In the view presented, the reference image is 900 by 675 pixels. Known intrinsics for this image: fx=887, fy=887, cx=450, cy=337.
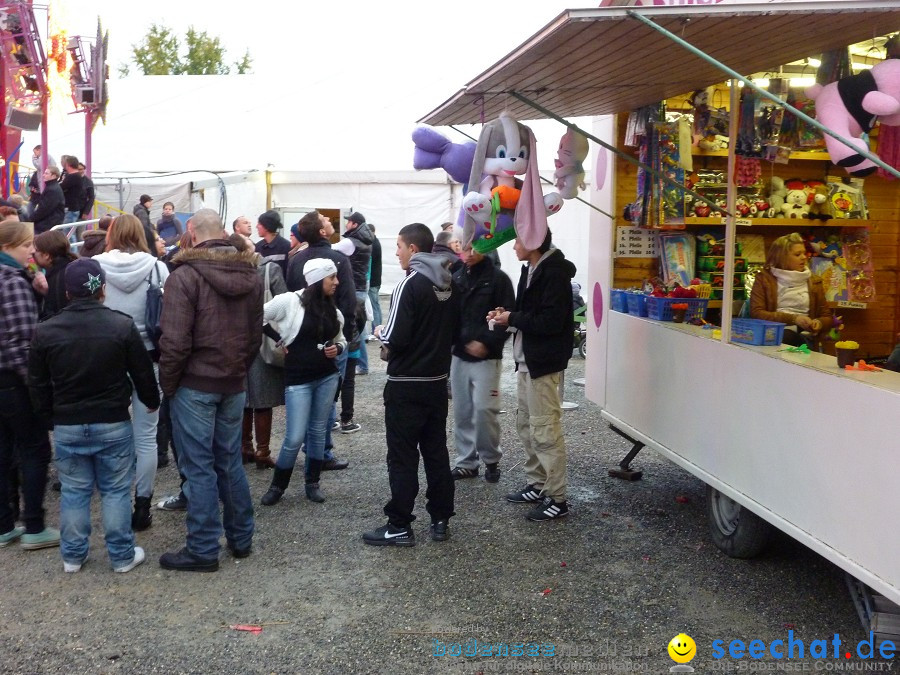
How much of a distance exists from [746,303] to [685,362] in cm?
82

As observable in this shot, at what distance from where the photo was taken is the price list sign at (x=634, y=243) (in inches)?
238

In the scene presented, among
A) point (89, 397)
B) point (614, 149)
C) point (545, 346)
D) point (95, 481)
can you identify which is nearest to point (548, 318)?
point (545, 346)

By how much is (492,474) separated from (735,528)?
6.43 feet

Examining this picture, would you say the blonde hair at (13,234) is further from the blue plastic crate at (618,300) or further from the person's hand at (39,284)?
the blue plastic crate at (618,300)

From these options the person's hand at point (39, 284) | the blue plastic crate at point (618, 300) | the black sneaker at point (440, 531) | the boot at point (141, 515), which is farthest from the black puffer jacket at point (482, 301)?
the person's hand at point (39, 284)

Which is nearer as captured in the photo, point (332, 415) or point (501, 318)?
point (501, 318)

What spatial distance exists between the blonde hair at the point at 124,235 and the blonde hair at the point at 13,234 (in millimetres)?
436

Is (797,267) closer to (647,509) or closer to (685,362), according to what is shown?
(685,362)

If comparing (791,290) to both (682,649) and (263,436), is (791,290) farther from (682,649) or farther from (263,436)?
(263,436)

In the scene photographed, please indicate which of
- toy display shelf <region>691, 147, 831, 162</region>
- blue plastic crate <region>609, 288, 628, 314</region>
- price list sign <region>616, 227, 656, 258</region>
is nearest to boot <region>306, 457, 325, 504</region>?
blue plastic crate <region>609, 288, 628, 314</region>

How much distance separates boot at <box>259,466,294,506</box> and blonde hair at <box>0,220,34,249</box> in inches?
78.1

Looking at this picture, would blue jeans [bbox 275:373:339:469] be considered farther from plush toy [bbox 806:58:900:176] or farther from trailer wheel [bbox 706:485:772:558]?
plush toy [bbox 806:58:900:176]

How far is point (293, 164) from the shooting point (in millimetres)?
17438

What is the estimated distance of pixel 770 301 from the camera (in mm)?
5305
